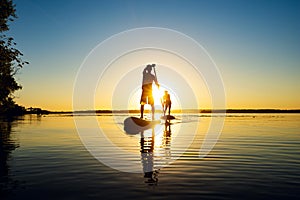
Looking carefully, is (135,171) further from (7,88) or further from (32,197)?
(7,88)

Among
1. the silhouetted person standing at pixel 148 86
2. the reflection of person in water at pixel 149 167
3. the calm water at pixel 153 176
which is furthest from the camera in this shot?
the silhouetted person standing at pixel 148 86

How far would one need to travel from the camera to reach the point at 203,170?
9.97 metres

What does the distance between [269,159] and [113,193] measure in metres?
7.90

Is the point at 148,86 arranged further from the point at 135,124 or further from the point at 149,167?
the point at 149,167

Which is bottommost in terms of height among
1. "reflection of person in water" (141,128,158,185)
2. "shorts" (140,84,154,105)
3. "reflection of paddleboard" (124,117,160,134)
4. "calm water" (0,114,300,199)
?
"calm water" (0,114,300,199)

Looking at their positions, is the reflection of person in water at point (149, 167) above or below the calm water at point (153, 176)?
above

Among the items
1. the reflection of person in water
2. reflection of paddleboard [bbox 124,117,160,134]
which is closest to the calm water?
the reflection of person in water

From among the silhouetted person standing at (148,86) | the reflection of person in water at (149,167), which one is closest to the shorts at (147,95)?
the silhouetted person standing at (148,86)

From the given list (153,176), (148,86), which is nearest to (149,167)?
(153,176)

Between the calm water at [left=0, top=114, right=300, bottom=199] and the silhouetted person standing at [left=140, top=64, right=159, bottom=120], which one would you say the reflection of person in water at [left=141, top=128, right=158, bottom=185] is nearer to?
the calm water at [left=0, top=114, right=300, bottom=199]

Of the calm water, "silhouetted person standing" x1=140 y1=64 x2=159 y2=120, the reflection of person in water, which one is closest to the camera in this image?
the calm water

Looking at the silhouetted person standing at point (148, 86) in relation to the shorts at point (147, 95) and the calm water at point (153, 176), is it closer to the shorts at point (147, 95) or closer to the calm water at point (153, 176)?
the shorts at point (147, 95)

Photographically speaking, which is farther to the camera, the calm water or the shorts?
the shorts

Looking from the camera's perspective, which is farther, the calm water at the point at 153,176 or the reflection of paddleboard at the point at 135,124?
the reflection of paddleboard at the point at 135,124
